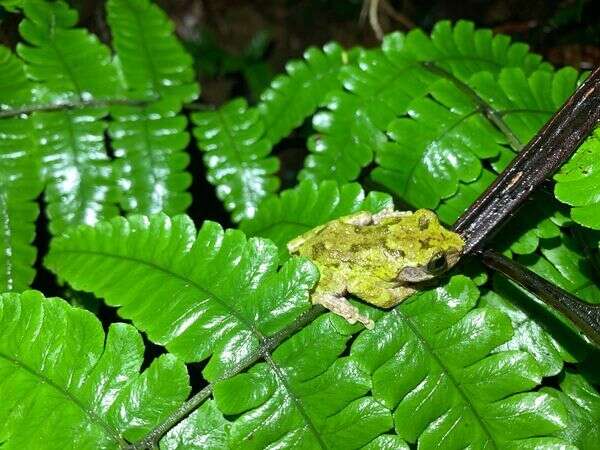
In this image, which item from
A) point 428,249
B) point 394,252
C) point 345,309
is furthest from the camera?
point 394,252

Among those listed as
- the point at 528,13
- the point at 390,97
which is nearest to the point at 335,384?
the point at 390,97

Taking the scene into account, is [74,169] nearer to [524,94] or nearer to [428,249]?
[428,249]

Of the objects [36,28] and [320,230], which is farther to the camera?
[36,28]

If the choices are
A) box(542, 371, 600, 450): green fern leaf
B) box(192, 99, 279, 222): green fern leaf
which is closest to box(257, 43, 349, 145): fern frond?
box(192, 99, 279, 222): green fern leaf

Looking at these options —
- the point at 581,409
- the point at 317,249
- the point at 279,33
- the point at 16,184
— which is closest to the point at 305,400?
the point at 317,249

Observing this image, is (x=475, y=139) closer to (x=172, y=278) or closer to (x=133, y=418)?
(x=172, y=278)

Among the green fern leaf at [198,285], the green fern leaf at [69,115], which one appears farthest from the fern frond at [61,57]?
the green fern leaf at [198,285]
